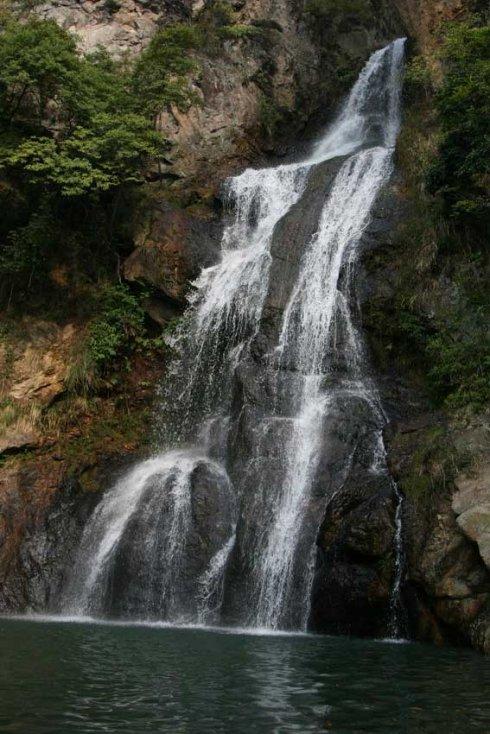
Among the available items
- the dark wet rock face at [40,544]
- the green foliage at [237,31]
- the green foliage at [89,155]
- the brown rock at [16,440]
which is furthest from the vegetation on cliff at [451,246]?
the green foliage at [237,31]

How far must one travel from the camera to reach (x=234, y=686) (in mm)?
7621

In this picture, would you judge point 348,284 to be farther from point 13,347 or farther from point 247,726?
point 247,726

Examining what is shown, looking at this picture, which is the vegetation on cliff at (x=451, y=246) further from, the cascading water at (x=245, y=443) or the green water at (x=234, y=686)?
the green water at (x=234, y=686)

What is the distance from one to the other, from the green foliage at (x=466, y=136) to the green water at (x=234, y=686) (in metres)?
10.3

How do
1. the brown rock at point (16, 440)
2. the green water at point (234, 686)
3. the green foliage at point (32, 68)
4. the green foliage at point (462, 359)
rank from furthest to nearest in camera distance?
the green foliage at point (32, 68) → the brown rock at point (16, 440) → the green foliage at point (462, 359) → the green water at point (234, 686)

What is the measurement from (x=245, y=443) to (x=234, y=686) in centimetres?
800

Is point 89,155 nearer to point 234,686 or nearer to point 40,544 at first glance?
point 40,544

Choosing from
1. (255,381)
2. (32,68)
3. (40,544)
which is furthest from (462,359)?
(32,68)

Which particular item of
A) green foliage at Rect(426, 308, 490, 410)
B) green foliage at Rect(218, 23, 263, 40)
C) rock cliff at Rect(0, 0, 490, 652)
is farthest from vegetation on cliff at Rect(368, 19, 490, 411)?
green foliage at Rect(218, 23, 263, 40)

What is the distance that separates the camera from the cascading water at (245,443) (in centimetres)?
1335

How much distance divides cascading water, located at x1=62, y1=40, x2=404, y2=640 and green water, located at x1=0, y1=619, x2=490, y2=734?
2.44 metres

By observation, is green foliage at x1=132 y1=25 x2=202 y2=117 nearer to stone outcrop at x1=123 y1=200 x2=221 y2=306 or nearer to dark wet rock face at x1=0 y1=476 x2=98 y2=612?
stone outcrop at x1=123 y1=200 x2=221 y2=306

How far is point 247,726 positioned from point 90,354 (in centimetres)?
1408

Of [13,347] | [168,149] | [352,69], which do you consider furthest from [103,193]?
[352,69]
